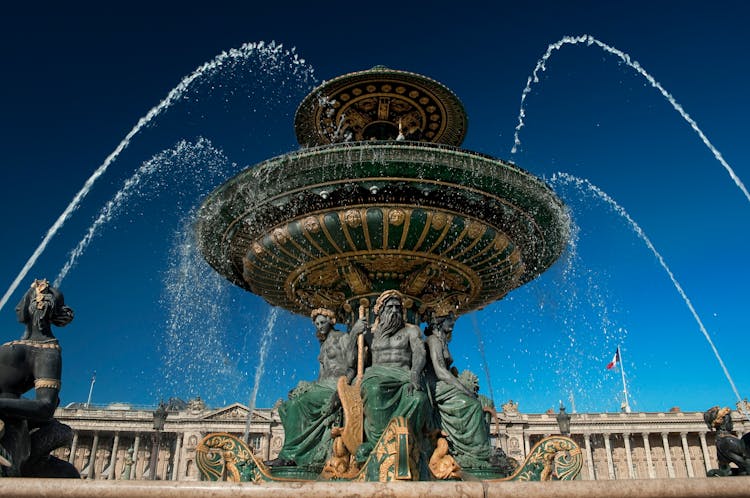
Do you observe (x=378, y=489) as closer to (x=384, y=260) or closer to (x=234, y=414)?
(x=384, y=260)

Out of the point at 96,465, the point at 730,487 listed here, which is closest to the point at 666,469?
the point at 96,465

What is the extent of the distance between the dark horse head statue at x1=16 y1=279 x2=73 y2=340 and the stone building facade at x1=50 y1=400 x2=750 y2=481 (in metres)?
61.2

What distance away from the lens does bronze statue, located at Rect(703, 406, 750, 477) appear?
264 inches

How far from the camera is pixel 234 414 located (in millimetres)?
66500

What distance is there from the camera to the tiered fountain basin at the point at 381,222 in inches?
261

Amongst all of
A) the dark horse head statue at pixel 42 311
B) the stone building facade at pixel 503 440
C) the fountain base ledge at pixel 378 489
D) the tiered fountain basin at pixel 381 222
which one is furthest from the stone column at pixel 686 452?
the dark horse head statue at pixel 42 311

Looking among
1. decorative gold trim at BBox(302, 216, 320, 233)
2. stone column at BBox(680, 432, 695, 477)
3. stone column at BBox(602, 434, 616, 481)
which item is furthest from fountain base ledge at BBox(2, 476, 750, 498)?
stone column at BBox(680, 432, 695, 477)

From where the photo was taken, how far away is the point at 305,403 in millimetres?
6637

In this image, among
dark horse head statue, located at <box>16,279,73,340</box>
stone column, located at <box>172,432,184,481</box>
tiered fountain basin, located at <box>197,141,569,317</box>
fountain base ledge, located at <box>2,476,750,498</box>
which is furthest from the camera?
stone column, located at <box>172,432,184,481</box>

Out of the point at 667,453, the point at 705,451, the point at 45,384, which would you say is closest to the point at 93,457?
the point at 667,453

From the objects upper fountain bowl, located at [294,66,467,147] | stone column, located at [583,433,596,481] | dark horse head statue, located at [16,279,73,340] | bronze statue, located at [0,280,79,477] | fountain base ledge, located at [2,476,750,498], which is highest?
upper fountain bowl, located at [294,66,467,147]

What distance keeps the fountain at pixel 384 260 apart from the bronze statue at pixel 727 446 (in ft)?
6.89

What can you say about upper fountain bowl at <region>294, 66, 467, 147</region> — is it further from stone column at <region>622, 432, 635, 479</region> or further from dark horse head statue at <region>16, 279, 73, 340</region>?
stone column at <region>622, 432, 635, 479</region>

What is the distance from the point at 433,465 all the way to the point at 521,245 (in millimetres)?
3122
